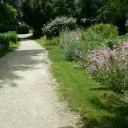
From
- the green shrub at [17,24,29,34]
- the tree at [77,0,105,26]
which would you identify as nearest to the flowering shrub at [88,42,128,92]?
the tree at [77,0,105,26]

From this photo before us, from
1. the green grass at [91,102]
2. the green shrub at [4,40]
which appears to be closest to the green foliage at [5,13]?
the green shrub at [4,40]

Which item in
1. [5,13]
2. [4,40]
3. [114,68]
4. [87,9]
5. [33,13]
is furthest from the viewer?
[33,13]

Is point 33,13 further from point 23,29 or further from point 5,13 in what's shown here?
point 5,13

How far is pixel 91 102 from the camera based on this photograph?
7195 millimetres

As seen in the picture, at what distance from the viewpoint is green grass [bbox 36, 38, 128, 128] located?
5895 millimetres

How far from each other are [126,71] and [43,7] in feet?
122

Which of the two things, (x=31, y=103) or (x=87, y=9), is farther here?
(x=87, y=9)

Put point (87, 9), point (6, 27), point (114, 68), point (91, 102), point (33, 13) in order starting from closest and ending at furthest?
1. point (91, 102)
2. point (114, 68)
3. point (87, 9)
4. point (33, 13)
5. point (6, 27)

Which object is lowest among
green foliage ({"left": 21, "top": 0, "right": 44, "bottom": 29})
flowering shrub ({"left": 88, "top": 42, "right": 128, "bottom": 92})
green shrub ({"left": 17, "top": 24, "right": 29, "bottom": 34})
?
green shrub ({"left": 17, "top": 24, "right": 29, "bottom": 34})

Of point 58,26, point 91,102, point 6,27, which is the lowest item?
point 91,102

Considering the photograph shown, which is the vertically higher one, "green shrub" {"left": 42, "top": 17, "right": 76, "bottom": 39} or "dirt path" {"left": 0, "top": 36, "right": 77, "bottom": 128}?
"green shrub" {"left": 42, "top": 17, "right": 76, "bottom": 39}

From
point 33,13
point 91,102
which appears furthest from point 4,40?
point 33,13

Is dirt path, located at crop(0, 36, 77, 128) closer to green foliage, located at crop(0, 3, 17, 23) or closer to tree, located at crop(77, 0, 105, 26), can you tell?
green foliage, located at crop(0, 3, 17, 23)

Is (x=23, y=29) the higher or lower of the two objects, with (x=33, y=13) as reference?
lower
